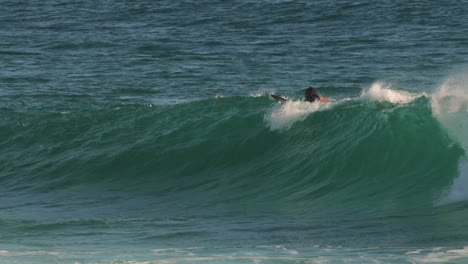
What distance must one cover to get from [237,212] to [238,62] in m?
15.5

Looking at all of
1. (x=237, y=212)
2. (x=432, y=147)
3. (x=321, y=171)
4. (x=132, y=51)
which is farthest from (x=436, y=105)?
(x=132, y=51)

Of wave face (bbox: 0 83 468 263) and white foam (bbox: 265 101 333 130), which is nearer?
wave face (bbox: 0 83 468 263)

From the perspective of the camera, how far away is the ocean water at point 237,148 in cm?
1426

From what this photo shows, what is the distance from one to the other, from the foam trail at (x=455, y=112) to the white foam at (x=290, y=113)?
229 cm

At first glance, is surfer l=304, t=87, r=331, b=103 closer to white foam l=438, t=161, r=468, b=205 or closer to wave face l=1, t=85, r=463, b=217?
wave face l=1, t=85, r=463, b=217

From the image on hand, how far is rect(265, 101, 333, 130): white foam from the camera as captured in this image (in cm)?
2064

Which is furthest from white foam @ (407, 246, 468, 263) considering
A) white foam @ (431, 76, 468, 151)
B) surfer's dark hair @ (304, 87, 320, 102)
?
surfer's dark hair @ (304, 87, 320, 102)

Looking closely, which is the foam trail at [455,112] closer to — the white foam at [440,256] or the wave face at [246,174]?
the wave face at [246,174]

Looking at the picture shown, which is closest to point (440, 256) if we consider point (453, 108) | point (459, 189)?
point (459, 189)

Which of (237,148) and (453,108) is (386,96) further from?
(237,148)

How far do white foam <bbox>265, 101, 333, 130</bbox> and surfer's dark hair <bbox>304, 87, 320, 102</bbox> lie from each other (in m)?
0.10

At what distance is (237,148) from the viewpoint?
2048 centimetres

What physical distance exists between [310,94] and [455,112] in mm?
2910

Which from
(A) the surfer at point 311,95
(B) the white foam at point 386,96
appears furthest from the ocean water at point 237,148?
(A) the surfer at point 311,95
